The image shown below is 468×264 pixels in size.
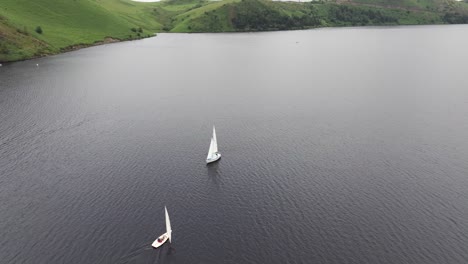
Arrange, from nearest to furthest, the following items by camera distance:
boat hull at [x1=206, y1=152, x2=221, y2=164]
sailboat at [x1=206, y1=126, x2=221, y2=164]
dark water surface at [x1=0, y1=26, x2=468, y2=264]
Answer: dark water surface at [x1=0, y1=26, x2=468, y2=264]
boat hull at [x1=206, y1=152, x2=221, y2=164]
sailboat at [x1=206, y1=126, x2=221, y2=164]

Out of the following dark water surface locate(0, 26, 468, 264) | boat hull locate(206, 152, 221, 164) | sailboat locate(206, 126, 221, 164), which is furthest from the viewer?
sailboat locate(206, 126, 221, 164)

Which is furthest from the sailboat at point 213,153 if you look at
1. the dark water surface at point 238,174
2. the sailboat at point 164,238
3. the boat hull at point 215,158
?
the sailboat at point 164,238

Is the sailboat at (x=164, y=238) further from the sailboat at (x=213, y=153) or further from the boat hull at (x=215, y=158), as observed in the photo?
the sailboat at (x=213, y=153)

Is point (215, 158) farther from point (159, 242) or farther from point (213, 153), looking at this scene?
point (159, 242)

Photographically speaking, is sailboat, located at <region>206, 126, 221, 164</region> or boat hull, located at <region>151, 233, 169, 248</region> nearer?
boat hull, located at <region>151, 233, 169, 248</region>

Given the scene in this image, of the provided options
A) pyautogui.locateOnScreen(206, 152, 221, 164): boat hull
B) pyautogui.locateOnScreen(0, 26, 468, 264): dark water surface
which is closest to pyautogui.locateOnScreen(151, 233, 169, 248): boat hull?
pyautogui.locateOnScreen(0, 26, 468, 264): dark water surface

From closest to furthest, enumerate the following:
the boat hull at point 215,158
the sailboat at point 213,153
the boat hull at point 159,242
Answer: the boat hull at point 159,242 < the boat hull at point 215,158 < the sailboat at point 213,153

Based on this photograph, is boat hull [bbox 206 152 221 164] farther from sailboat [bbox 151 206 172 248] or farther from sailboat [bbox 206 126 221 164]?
sailboat [bbox 151 206 172 248]

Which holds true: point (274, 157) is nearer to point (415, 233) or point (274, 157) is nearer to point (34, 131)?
point (415, 233)
